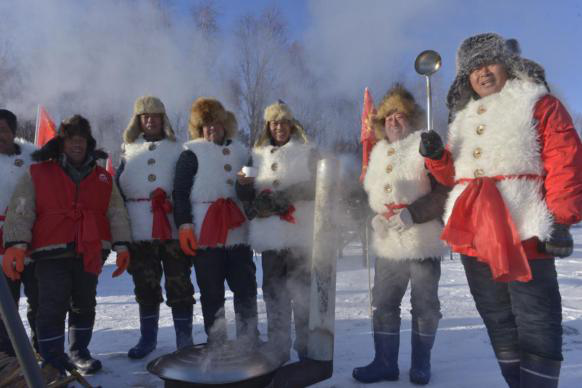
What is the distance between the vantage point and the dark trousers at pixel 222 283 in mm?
3006

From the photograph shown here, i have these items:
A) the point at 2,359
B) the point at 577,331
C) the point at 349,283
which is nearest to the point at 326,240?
the point at 2,359

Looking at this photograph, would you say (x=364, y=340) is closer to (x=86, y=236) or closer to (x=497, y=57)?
(x=86, y=236)

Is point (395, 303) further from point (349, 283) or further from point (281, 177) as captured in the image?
point (349, 283)

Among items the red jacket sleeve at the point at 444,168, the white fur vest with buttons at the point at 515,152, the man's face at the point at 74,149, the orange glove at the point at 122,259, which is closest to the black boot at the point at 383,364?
the red jacket sleeve at the point at 444,168

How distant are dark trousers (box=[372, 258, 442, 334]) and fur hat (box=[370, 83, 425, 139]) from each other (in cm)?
91

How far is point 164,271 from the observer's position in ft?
10.7

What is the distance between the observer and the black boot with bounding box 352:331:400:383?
8.59 feet

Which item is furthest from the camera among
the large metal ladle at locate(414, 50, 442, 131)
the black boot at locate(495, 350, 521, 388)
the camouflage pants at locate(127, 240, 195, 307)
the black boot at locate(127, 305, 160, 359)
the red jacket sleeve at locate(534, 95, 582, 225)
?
the black boot at locate(127, 305, 160, 359)

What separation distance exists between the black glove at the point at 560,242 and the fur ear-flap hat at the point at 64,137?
2810mm

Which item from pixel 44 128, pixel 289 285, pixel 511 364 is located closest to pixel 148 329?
pixel 289 285

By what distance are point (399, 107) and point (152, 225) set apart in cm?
201

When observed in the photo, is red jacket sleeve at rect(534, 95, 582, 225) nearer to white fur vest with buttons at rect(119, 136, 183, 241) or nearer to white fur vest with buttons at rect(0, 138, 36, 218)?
white fur vest with buttons at rect(119, 136, 183, 241)

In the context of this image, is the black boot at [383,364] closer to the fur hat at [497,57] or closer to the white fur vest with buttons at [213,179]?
the white fur vest with buttons at [213,179]

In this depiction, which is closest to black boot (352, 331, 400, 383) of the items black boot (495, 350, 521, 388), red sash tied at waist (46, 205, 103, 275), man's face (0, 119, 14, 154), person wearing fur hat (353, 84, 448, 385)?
person wearing fur hat (353, 84, 448, 385)
